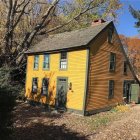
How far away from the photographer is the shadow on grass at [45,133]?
1609 centimetres

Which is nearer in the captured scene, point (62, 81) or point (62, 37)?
point (62, 81)

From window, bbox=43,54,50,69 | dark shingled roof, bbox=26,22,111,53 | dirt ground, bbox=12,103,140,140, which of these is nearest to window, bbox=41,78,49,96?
window, bbox=43,54,50,69

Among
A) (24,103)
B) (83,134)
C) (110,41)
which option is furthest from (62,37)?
(83,134)

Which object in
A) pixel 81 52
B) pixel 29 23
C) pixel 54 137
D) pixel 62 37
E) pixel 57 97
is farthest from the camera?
pixel 29 23

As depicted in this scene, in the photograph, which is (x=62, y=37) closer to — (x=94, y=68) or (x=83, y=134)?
(x=94, y=68)

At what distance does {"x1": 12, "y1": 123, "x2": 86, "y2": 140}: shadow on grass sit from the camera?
1609cm

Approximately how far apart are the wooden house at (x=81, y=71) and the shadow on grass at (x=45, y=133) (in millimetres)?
4825

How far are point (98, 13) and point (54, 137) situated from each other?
2609cm

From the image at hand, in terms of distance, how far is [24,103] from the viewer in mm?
29188

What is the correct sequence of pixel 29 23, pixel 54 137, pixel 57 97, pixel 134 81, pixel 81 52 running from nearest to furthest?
pixel 54 137 < pixel 81 52 < pixel 57 97 < pixel 134 81 < pixel 29 23

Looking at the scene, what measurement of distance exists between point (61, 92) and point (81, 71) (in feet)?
10.1

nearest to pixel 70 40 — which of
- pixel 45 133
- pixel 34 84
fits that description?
pixel 34 84

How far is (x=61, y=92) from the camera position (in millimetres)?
24922

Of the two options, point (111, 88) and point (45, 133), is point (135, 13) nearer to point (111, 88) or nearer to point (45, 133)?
point (111, 88)
